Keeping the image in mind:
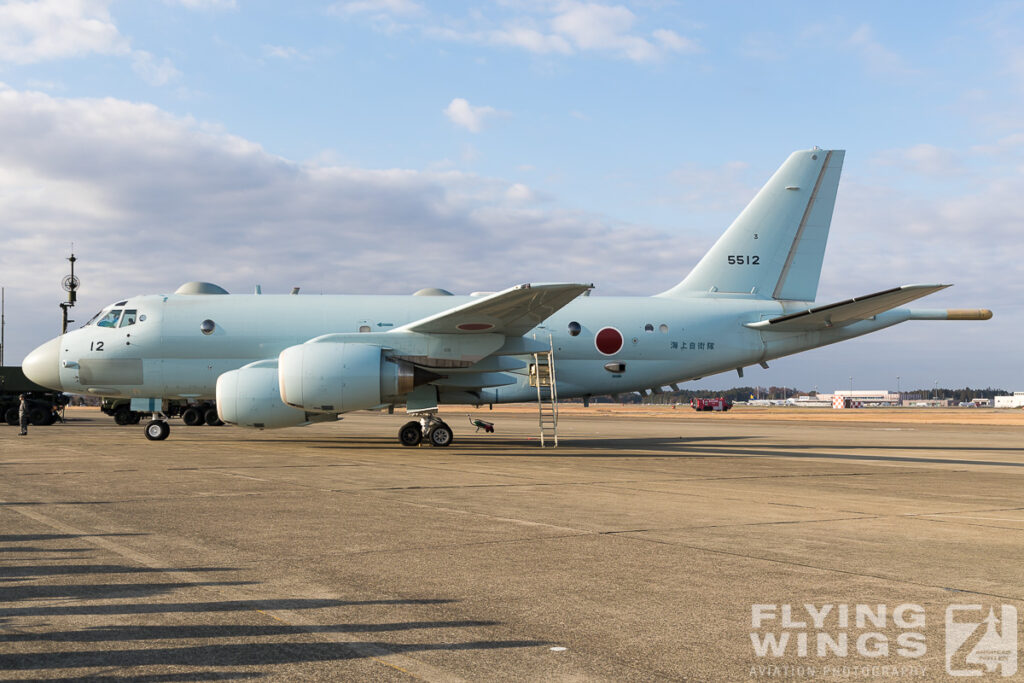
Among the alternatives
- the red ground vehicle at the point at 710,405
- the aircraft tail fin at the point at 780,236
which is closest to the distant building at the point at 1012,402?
the red ground vehicle at the point at 710,405

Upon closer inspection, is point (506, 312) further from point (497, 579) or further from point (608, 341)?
point (497, 579)

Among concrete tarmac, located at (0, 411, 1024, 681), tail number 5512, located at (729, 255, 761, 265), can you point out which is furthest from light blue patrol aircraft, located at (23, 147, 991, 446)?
concrete tarmac, located at (0, 411, 1024, 681)

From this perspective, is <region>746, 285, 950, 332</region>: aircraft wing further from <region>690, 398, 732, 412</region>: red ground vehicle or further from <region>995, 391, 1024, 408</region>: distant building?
<region>995, 391, 1024, 408</region>: distant building

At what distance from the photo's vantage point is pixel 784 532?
27.4 feet

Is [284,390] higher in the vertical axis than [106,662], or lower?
higher

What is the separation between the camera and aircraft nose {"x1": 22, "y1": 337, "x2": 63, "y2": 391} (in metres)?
22.7

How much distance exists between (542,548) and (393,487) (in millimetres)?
5180

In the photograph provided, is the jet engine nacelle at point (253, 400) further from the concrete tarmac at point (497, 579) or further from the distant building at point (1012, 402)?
the distant building at point (1012, 402)

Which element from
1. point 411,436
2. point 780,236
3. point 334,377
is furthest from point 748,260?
point 334,377

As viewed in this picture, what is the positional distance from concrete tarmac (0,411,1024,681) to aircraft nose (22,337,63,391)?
10674mm

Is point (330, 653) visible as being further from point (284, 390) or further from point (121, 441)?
point (121, 441)

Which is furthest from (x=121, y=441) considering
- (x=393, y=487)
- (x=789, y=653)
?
(x=789, y=653)

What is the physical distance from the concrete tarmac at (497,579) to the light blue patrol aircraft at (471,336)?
263 inches

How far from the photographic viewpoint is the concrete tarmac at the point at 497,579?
4250 millimetres
